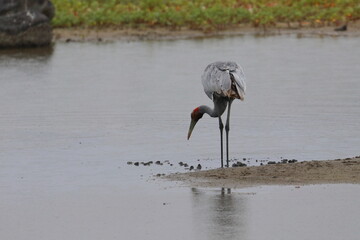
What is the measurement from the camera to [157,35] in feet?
91.5

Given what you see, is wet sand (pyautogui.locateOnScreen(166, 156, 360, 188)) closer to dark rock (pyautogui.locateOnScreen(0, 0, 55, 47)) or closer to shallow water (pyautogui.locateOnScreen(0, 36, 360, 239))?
shallow water (pyautogui.locateOnScreen(0, 36, 360, 239))

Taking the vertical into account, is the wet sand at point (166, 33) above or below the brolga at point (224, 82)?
above

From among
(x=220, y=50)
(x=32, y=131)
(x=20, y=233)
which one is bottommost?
(x=20, y=233)

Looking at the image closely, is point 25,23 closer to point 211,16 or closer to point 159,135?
point 211,16

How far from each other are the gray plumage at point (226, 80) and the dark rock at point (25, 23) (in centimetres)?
Answer: 1391

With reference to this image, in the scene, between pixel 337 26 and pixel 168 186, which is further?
pixel 337 26

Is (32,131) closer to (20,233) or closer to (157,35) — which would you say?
(20,233)

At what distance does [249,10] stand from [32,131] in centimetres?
1574

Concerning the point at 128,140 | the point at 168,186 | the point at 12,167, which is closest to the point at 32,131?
the point at 128,140

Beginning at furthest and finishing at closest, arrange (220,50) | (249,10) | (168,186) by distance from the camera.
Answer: (249,10), (220,50), (168,186)

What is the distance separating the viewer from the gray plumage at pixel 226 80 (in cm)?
1214

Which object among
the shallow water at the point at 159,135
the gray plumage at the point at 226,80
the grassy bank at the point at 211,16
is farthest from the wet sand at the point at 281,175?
the grassy bank at the point at 211,16

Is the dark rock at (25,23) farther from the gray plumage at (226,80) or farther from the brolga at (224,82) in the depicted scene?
the gray plumage at (226,80)

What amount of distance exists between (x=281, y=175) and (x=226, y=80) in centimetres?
160
